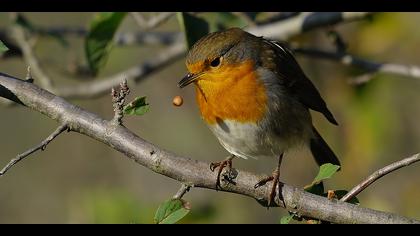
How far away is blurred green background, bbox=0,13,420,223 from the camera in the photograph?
4.97 metres

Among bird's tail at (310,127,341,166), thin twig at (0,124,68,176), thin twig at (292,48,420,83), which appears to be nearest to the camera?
thin twig at (0,124,68,176)

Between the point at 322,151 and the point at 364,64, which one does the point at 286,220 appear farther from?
the point at 364,64

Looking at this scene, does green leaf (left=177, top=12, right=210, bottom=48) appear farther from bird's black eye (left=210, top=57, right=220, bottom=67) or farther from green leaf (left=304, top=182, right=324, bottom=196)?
green leaf (left=304, top=182, right=324, bottom=196)

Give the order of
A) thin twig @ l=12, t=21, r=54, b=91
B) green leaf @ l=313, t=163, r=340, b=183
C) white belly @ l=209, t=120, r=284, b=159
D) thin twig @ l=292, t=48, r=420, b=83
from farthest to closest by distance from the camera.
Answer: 1. thin twig @ l=12, t=21, r=54, b=91
2. thin twig @ l=292, t=48, r=420, b=83
3. white belly @ l=209, t=120, r=284, b=159
4. green leaf @ l=313, t=163, r=340, b=183

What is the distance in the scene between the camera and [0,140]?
27.8 ft

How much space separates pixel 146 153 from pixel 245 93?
1.24 meters

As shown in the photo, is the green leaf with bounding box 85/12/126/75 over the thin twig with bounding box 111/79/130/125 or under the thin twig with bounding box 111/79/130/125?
over

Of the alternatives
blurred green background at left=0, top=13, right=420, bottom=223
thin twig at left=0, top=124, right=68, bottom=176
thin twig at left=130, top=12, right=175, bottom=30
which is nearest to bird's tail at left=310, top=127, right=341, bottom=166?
blurred green background at left=0, top=13, right=420, bottom=223

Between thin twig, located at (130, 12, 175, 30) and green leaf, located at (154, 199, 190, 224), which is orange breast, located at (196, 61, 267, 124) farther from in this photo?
green leaf, located at (154, 199, 190, 224)

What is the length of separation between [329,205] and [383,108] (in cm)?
220

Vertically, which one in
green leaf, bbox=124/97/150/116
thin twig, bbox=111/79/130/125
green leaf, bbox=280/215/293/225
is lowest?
green leaf, bbox=280/215/293/225

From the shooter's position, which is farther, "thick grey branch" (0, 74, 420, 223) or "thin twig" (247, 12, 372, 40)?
"thin twig" (247, 12, 372, 40)

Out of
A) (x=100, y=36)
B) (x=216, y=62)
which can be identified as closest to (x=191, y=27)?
(x=216, y=62)
